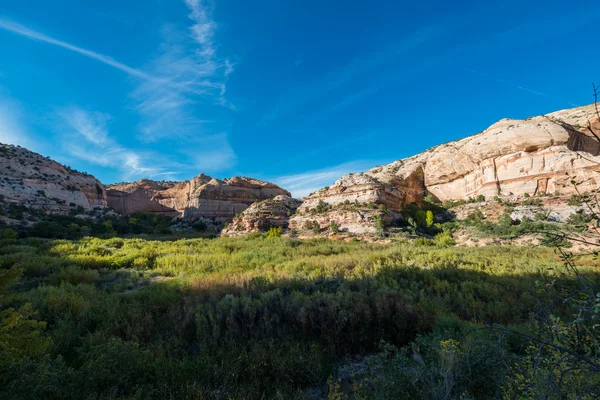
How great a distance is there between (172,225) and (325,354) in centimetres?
5084

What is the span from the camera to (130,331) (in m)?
3.95

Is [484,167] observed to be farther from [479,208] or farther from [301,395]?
[301,395]

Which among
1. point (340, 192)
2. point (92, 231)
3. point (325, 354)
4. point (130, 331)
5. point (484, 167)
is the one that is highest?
point (484, 167)

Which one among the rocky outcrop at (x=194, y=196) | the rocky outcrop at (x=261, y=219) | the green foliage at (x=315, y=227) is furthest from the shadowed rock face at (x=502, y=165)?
the rocky outcrop at (x=194, y=196)

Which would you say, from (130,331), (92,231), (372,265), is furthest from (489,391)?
(92,231)

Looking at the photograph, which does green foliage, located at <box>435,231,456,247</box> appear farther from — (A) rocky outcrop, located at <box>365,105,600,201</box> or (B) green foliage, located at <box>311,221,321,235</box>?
(A) rocky outcrop, located at <box>365,105,600,201</box>

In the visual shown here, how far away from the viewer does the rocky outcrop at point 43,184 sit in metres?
34.3

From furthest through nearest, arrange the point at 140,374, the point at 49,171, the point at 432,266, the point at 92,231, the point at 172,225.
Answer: the point at 172,225, the point at 49,171, the point at 92,231, the point at 432,266, the point at 140,374

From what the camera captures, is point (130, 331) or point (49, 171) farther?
point (49, 171)

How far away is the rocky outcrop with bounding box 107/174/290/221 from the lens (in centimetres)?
5316

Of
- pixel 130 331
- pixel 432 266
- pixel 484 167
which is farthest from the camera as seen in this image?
pixel 484 167

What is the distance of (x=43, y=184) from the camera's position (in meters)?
39.5

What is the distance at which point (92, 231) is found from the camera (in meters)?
27.8

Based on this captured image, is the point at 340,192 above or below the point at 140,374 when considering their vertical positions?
above
